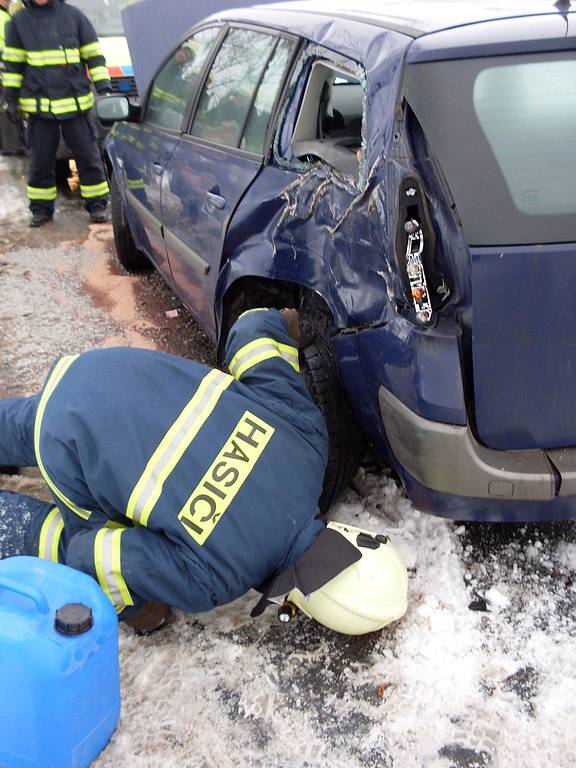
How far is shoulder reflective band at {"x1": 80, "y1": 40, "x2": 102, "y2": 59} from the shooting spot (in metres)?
6.18

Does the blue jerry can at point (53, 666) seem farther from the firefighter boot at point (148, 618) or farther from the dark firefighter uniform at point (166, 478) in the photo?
the firefighter boot at point (148, 618)

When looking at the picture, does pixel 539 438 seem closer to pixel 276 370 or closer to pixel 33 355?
pixel 276 370

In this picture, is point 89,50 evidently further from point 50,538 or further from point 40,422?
point 50,538

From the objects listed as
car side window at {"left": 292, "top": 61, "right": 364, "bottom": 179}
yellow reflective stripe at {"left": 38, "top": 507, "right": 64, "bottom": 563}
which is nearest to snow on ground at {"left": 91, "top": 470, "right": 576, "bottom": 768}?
yellow reflective stripe at {"left": 38, "top": 507, "right": 64, "bottom": 563}

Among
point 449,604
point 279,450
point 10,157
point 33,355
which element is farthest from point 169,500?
point 10,157

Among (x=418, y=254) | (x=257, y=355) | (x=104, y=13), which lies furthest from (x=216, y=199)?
(x=104, y=13)

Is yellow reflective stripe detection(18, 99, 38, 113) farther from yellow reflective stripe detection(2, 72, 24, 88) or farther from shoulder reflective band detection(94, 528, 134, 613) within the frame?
shoulder reflective band detection(94, 528, 134, 613)

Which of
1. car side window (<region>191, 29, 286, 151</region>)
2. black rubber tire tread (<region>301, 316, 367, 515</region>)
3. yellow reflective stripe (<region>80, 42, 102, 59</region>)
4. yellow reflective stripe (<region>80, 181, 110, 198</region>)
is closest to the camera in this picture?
black rubber tire tread (<region>301, 316, 367, 515</region>)

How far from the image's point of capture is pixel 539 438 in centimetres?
212

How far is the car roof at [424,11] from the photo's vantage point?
2.11 m

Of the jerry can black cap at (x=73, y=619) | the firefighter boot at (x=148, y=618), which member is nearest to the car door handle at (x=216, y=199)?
the firefighter boot at (x=148, y=618)

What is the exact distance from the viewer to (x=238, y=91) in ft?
10.8

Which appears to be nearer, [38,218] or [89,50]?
[89,50]

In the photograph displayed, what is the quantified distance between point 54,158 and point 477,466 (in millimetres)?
5413
